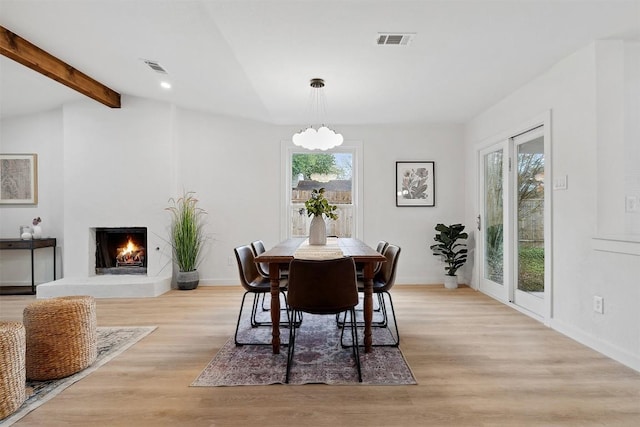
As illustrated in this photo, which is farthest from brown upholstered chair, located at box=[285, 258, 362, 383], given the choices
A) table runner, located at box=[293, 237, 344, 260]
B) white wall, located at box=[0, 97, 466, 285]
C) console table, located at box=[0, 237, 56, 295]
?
console table, located at box=[0, 237, 56, 295]

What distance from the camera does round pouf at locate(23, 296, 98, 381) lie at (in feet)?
7.53

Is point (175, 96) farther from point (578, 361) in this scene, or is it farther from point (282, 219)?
point (578, 361)

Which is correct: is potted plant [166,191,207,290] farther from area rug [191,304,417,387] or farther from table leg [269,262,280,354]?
table leg [269,262,280,354]

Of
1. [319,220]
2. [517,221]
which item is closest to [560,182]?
[517,221]

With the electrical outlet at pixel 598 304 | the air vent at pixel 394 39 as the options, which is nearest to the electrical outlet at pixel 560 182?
the electrical outlet at pixel 598 304

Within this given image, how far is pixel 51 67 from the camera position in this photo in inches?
149

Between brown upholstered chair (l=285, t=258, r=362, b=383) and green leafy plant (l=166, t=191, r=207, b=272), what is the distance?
317 centimetres

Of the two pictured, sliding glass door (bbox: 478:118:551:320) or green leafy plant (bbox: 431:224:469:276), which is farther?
green leafy plant (bbox: 431:224:469:276)

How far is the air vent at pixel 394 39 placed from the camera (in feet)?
9.09

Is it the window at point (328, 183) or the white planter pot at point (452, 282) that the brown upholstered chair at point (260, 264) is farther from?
the white planter pot at point (452, 282)

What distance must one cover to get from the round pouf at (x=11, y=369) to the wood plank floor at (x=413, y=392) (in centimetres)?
13

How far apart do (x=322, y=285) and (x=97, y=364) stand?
177 centimetres

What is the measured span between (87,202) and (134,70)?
2.14m

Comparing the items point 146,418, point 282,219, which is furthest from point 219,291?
point 146,418
